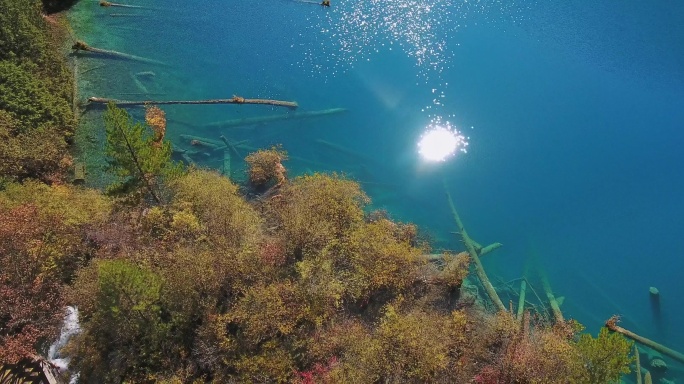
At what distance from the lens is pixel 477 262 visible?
114 ft

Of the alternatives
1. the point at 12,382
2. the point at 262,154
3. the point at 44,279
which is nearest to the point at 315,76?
the point at 262,154

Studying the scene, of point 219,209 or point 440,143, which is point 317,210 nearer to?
point 219,209

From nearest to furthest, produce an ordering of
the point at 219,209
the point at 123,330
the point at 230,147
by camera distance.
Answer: the point at 123,330, the point at 219,209, the point at 230,147

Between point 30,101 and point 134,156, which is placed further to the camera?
point 30,101

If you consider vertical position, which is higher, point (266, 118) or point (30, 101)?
point (266, 118)

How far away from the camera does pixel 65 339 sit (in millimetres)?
27141

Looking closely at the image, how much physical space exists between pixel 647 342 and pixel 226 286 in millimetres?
27768

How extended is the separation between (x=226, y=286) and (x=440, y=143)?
72.1 feet

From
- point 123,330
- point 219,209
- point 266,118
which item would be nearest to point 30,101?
point 219,209

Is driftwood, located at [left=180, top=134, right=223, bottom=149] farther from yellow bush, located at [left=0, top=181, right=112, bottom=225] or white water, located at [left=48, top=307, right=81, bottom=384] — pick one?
white water, located at [left=48, top=307, right=81, bottom=384]

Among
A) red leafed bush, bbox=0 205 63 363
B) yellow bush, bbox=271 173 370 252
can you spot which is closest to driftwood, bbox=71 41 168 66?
yellow bush, bbox=271 173 370 252

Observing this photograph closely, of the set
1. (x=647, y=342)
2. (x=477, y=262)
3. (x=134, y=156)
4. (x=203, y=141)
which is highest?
(x=203, y=141)

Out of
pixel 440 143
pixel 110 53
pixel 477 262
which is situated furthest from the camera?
pixel 110 53

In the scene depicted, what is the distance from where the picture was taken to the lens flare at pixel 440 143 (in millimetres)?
40125
